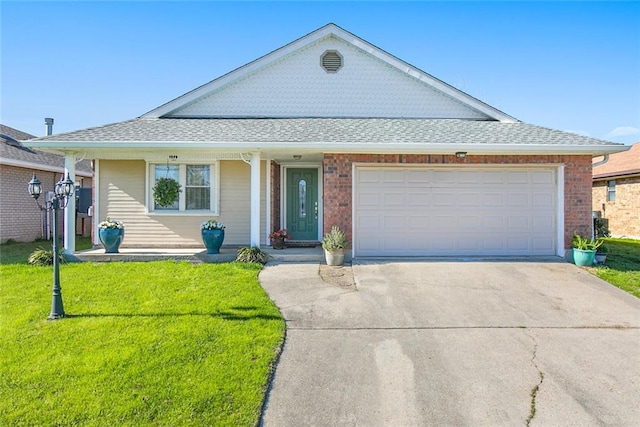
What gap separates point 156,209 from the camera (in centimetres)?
1002

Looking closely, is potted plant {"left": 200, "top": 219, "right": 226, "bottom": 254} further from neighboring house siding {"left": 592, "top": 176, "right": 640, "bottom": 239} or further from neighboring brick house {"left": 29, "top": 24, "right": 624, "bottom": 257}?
neighboring house siding {"left": 592, "top": 176, "right": 640, "bottom": 239}

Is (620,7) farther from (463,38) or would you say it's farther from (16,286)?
(16,286)

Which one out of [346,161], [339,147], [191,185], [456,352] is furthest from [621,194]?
[191,185]

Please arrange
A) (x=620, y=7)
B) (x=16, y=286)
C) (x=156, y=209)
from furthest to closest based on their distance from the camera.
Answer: (x=156, y=209)
(x=620, y=7)
(x=16, y=286)

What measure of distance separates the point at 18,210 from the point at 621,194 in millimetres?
24099

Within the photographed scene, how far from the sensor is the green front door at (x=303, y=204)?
10539mm

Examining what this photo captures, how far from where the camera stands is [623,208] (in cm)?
1531

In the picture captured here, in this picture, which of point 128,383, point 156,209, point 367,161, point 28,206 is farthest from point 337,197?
point 28,206

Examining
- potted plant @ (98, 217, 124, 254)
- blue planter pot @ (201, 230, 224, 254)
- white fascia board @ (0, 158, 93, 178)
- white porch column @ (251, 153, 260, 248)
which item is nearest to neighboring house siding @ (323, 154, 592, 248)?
white porch column @ (251, 153, 260, 248)

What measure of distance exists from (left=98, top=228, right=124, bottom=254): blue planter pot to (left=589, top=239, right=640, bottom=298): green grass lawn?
10808 millimetres

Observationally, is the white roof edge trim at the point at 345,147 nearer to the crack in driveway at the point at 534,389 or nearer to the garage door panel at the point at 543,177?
the garage door panel at the point at 543,177

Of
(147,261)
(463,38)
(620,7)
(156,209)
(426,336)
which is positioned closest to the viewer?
(426,336)

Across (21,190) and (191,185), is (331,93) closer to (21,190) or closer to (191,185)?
(191,185)

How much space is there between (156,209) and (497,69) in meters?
12.6
